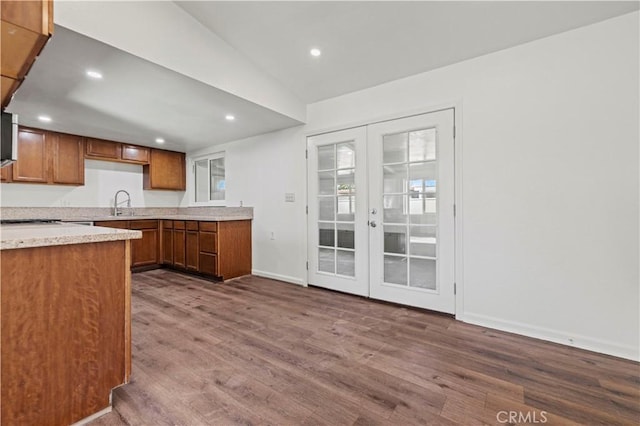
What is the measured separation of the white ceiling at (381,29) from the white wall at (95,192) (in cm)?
353

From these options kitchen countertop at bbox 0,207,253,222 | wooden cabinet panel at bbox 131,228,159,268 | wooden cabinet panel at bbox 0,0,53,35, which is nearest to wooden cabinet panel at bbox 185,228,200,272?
kitchen countertop at bbox 0,207,253,222

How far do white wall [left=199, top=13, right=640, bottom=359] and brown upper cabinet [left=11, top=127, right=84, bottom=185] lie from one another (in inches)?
187

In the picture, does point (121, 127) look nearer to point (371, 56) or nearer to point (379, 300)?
point (371, 56)

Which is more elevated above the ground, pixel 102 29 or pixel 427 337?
pixel 102 29

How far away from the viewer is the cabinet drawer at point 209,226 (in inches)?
156

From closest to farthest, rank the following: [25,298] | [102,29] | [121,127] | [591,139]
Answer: [25,298], [102,29], [591,139], [121,127]

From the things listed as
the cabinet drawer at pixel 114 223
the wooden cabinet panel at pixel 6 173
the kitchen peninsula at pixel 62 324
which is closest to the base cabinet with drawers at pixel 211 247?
the cabinet drawer at pixel 114 223

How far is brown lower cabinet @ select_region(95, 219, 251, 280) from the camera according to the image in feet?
13.1

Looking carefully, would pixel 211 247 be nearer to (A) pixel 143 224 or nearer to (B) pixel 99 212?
(A) pixel 143 224

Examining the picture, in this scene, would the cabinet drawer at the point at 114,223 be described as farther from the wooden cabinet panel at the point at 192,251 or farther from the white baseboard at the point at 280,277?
the white baseboard at the point at 280,277

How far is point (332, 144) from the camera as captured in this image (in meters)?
3.54

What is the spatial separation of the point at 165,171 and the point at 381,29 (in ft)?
14.6

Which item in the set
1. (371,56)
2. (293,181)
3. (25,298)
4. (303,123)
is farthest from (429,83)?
(25,298)

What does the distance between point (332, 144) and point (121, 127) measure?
2874 millimetres
